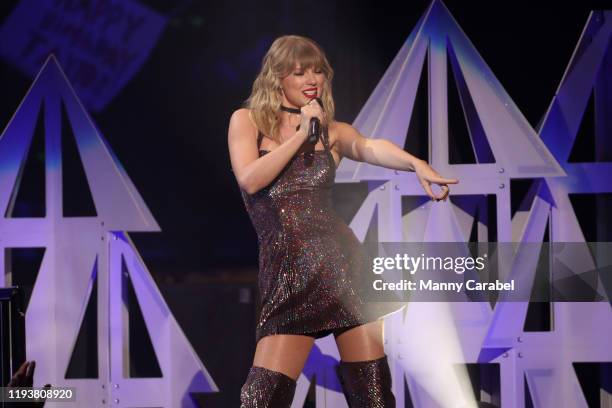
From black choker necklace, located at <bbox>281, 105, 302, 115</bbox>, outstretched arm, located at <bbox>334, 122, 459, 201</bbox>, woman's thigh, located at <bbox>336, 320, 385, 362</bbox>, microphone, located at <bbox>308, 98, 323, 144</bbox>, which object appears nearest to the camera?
microphone, located at <bbox>308, 98, 323, 144</bbox>

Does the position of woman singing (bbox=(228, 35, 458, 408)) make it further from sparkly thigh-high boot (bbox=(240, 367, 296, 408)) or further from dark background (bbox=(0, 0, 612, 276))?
dark background (bbox=(0, 0, 612, 276))

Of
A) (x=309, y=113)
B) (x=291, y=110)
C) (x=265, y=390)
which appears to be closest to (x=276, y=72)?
(x=291, y=110)

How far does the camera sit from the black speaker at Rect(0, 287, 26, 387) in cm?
272

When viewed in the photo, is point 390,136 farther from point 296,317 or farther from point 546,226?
point 296,317

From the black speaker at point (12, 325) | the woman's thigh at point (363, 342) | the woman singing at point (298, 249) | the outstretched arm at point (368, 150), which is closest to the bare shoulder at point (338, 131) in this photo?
the outstretched arm at point (368, 150)

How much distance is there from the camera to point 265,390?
254 cm

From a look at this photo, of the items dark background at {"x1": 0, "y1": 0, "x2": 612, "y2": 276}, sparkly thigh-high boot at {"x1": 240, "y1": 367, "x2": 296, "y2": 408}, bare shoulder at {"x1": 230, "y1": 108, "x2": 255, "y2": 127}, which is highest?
dark background at {"x1": 0, "y1": 0, "x2": 612, "y2": 276}

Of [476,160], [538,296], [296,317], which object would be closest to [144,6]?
[476,160]

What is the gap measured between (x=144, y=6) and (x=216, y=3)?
35cm

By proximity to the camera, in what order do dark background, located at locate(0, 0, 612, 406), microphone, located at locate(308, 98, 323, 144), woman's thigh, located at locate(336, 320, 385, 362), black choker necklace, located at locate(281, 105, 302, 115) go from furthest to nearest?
1. dark background, located at locate(0, 0, 612, 406)
2. black choker necklace, located at locate(281, 105, 302, 115)
3. woman's thigh, located at locate(336, 320, 385, 362)
4. microphone, located at locate(308, 98, 323, 144)

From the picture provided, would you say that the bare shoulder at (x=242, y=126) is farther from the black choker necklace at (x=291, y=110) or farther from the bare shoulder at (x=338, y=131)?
the bare shoulder at (x=338, y=131)

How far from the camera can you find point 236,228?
12.4 feet

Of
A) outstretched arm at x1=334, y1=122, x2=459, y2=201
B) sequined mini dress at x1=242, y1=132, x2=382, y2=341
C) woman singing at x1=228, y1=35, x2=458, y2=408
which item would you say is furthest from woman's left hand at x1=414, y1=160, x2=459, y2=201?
sequined mini dress at x1=242, y1=132, x2=382, y2=341

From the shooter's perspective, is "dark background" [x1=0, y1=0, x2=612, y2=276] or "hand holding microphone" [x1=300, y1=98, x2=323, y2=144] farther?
"dark background" [x1=0, y1=0, x2=612, y2=276]
